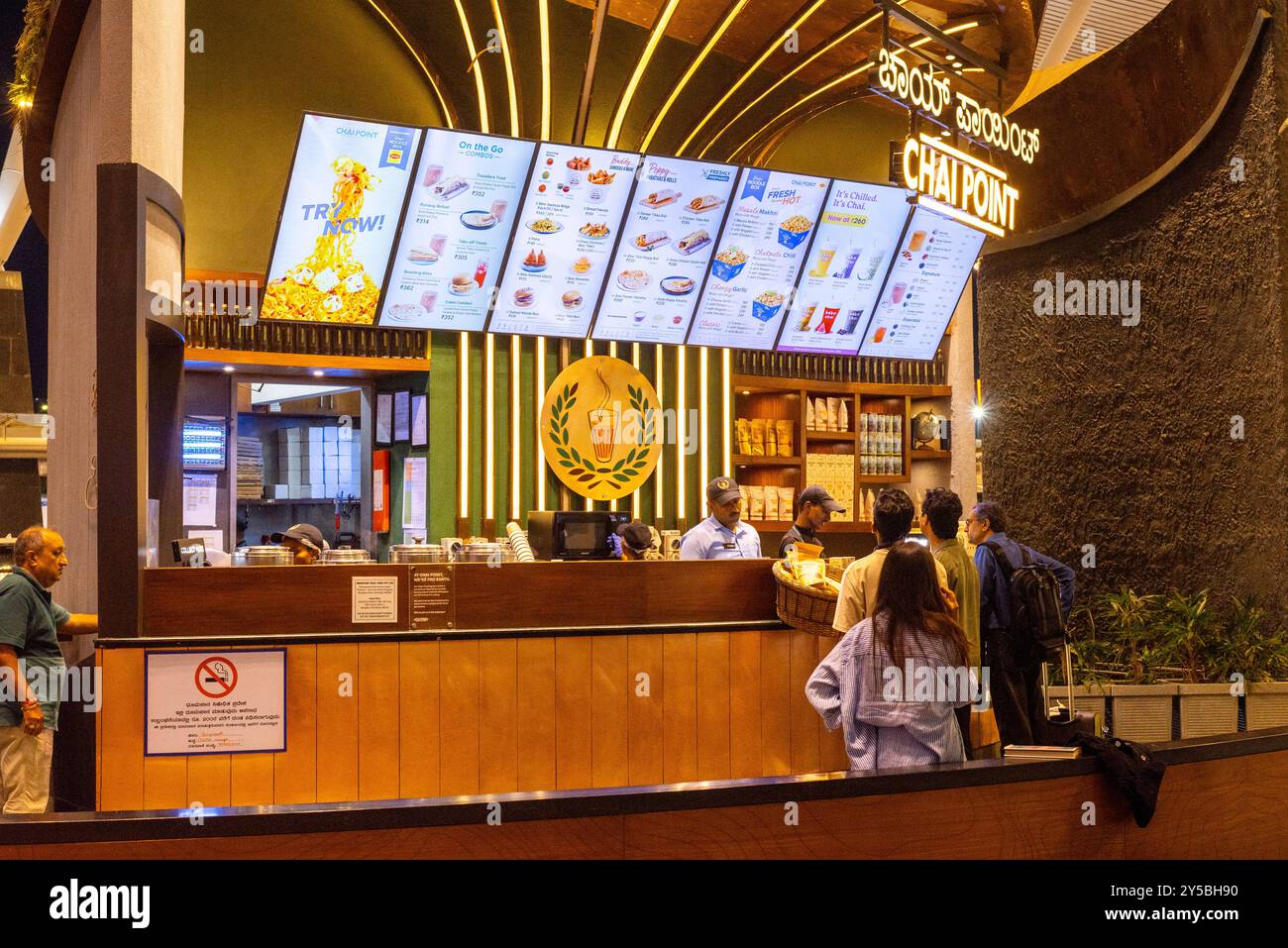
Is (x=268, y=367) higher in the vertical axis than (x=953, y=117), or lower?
lower

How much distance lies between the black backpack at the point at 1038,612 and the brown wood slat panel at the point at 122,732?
3.24 m

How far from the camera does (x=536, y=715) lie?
435 cm

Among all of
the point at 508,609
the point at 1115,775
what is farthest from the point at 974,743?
the point at 508,609

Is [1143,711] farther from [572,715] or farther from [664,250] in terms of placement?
[664,250]

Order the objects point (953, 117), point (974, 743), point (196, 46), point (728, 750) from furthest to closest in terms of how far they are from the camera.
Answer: point (196, 46) → point (953, 117) → point (974, 743) → point (728, 750)

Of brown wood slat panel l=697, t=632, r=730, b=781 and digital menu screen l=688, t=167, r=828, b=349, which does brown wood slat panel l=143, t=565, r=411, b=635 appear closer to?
brown wood slat panel l=697, t=632, r=730, b=781

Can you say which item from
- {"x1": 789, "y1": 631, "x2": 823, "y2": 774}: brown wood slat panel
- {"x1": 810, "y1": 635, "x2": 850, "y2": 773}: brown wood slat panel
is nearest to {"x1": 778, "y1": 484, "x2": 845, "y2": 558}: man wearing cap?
{"x1": 789, "y1": 631, "x2": 823, "y2": 774}: brown wood slat panel

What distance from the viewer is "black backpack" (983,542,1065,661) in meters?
4.38

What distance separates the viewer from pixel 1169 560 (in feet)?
16.2

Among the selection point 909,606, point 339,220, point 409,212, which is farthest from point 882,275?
point 909,606
